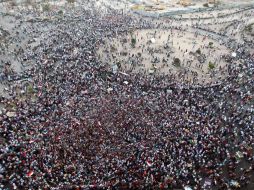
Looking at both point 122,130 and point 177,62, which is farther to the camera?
point 177,62

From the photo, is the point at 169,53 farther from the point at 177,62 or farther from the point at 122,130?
the point at 122,130

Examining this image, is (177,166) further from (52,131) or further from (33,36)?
(33,36)

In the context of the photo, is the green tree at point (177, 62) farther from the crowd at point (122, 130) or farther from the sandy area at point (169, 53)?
the crowd at point (122, 130)

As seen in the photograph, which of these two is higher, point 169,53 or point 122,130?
point 169,53

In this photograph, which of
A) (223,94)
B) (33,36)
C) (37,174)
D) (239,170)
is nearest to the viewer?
(37,174)

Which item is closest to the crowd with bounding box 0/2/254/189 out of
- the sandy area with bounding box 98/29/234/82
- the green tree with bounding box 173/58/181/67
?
the sandy area with bounding box 98/29/234/82

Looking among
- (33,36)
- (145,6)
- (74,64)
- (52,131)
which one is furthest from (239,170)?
(145,6)

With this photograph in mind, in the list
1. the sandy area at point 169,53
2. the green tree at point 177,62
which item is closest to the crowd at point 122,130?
the sandy area at point 169,53

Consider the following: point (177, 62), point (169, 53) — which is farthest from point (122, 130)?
point (169, 53)
